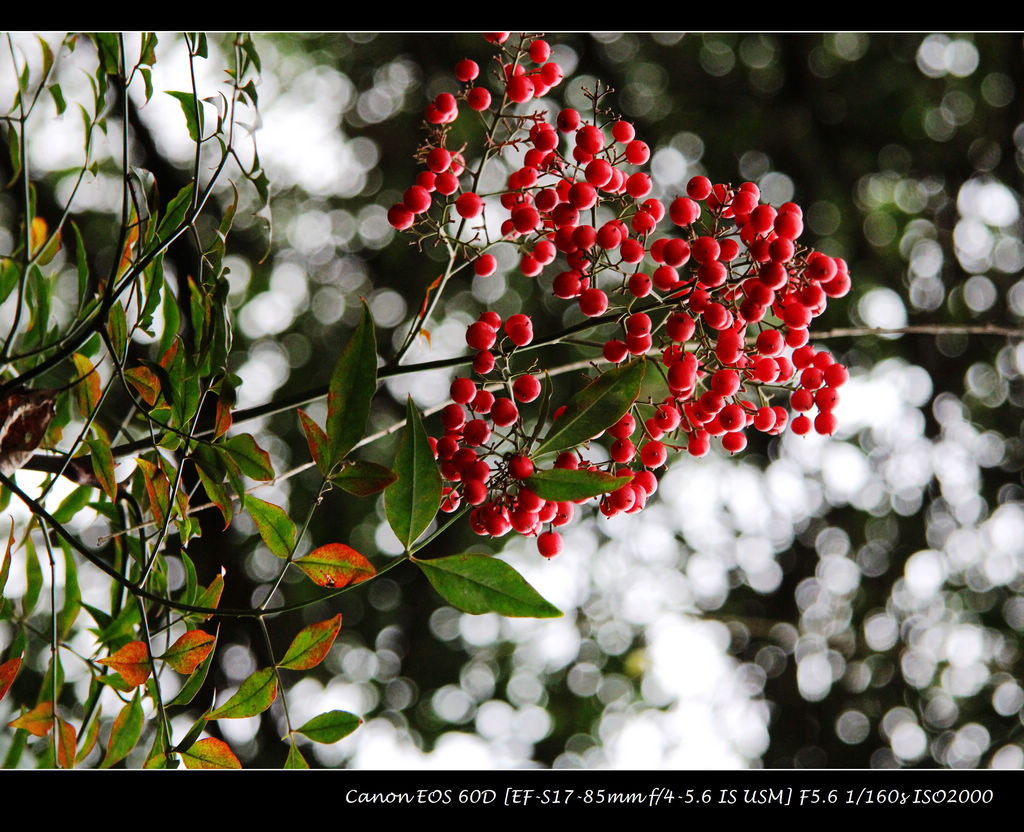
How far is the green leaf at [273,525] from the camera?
58 centimetres

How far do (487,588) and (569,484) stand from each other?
9cm

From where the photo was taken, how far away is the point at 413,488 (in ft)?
1.67

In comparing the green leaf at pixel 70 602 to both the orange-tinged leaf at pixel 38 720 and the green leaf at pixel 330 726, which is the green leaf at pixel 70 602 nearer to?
the orange-tinged leaf at pixel 38 720

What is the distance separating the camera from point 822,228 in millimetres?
2363

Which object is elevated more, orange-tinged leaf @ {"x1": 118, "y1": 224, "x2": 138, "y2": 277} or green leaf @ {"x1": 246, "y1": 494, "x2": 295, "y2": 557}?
orange-tinged leaf @ {"x1": 118, "y1": 224, "x2": 138, "y2": 277}

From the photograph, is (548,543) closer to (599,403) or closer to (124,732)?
(599,403)

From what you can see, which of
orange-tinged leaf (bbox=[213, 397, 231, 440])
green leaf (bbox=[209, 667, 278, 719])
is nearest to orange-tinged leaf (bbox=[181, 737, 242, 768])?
green leaf (bbox=[209, 667, 278, 719])

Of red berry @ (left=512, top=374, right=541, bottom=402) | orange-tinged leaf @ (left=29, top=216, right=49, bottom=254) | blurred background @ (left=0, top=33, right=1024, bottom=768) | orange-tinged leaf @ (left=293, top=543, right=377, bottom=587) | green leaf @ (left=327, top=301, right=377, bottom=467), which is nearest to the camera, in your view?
green leaf @ (left=327, top=301, right=377, bottom=467)

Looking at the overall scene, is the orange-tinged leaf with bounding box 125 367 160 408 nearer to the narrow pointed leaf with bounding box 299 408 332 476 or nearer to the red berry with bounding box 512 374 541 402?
the narrow pointed leaf with bounding box 299 408 332 476

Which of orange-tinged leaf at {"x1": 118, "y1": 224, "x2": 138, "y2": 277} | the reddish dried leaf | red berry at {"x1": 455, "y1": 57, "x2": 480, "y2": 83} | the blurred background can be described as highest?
red berry at {"x1": 455, "y1": 57, "x2": 480, "y2": 83}

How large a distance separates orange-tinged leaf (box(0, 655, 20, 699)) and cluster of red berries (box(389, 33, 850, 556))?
358mm

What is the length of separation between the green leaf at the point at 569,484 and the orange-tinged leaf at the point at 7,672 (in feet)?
1.39

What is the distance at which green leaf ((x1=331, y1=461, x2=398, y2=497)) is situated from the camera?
52 centimetres

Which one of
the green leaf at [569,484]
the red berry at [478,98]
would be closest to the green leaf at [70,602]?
the green leaf at [569,484]
